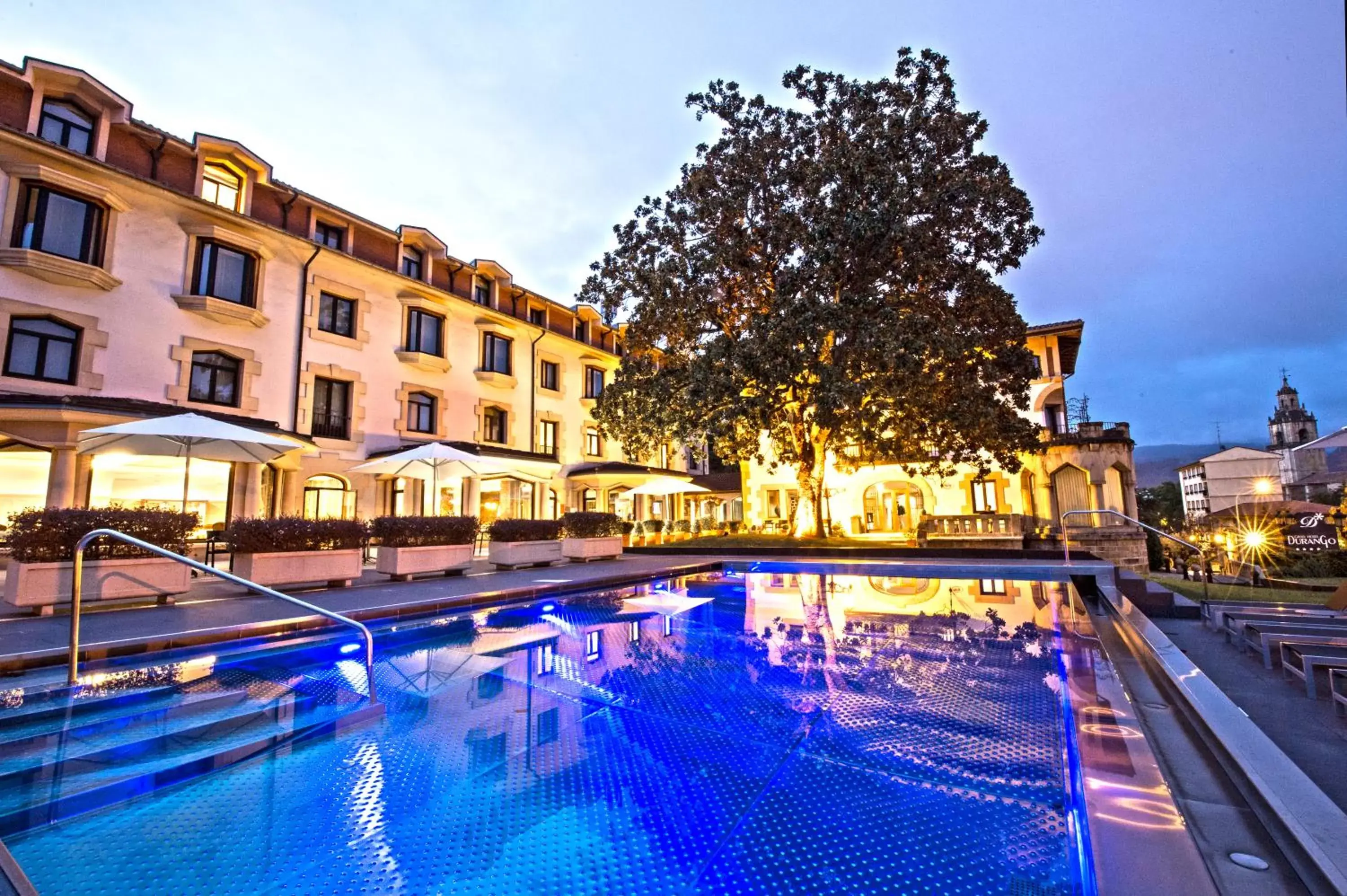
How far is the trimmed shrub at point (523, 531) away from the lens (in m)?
12.8

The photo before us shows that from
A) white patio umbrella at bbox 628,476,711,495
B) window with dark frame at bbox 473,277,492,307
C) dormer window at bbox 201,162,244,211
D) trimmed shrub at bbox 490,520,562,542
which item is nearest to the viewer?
trimmed shrub at bbox 490,520,562,542

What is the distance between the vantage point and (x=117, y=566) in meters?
7.19

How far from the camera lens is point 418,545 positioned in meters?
11.0

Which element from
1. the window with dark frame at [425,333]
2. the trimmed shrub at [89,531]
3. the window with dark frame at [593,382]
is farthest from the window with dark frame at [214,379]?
the window with dark frame at [593,382]

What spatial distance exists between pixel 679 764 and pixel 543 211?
11206cm

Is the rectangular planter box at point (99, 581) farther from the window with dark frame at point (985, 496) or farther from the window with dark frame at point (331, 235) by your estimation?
the window with dark frame at point (985, 496)

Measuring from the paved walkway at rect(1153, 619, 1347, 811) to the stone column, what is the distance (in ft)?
60.4

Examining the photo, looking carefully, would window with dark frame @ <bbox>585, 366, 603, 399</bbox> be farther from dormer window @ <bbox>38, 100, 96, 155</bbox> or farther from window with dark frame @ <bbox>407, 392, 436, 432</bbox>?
dormer window @ <bbox>38, 100, 96, 155</bbox>

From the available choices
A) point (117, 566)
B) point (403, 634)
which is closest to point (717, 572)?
point (403, 634)

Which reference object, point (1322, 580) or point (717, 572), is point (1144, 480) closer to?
point (1322, 580)

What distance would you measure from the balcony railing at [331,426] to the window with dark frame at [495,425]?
16.7 feet

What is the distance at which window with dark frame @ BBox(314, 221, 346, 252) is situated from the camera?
17.7 meters

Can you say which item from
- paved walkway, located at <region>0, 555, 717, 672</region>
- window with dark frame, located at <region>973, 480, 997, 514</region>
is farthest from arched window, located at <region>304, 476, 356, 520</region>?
window with dark frame, located at <region>973, 480, 997, 514</region>

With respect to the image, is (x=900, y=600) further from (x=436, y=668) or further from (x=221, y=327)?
(x=221, y=327)
